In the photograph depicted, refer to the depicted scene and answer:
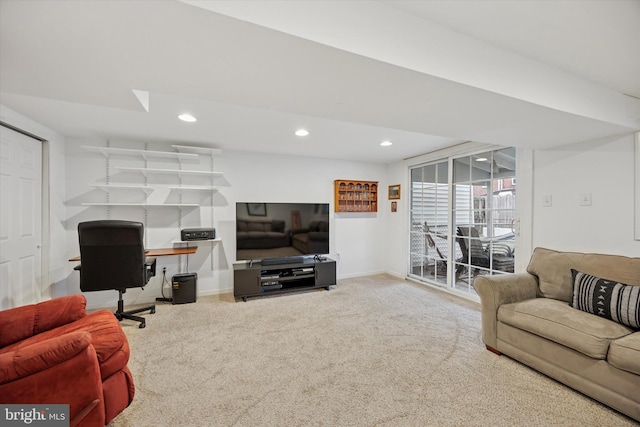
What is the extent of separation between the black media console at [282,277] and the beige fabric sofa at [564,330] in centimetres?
229

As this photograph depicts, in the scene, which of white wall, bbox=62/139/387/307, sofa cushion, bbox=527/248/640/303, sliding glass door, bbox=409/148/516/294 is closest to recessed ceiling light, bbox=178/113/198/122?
white wall, bbox=62/139/387/307

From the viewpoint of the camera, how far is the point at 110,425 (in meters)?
1.56

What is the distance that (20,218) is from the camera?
266 cm

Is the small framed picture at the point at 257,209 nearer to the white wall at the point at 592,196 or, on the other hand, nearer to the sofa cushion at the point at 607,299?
the white wall at the point at 592,196

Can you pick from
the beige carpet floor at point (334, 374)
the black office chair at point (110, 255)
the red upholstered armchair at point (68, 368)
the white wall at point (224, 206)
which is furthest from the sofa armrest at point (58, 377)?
the white wall at point (224, 206)

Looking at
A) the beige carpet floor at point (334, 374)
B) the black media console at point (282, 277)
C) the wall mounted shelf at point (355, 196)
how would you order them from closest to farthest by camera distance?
the beige carpet floor at point (334, 374) < the black media console at point (282, 277) < the wall mounted shelf at point (355, 196)

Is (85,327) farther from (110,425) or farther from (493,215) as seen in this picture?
(493,215)

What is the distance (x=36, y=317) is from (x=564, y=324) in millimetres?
3599

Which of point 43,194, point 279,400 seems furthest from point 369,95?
point 43,194

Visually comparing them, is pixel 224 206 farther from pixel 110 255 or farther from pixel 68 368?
pixel 68 368

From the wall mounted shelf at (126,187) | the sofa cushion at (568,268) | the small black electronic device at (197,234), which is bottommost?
the sofa cushion at (568,268)

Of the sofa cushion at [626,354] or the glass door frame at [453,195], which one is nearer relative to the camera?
the sofa cushion at [626,354]

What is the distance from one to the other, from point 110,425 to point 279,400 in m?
0.98

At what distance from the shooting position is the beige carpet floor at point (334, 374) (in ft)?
5.31
